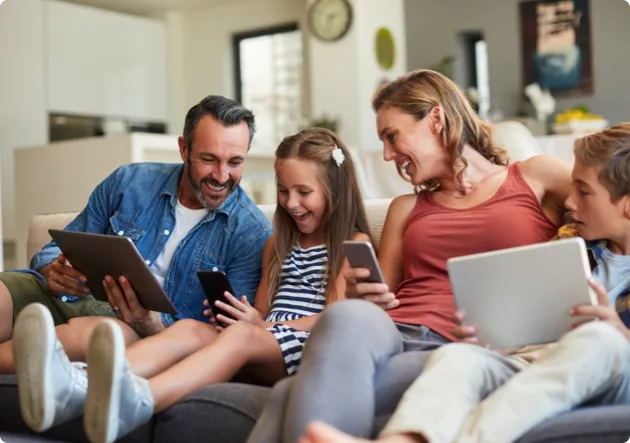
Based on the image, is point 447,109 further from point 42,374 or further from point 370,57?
point 370,57

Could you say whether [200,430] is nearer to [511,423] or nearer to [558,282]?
[511,423]

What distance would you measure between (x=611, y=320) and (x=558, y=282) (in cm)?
10

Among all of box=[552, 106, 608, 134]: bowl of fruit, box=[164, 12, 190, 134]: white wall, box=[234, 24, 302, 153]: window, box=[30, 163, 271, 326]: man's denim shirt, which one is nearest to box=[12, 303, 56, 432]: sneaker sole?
box=[30, 163, 271, 326]: man's denim shirt

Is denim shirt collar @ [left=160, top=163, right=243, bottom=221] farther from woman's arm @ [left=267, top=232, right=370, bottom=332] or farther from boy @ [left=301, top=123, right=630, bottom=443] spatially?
boy @ [left=301, top=123, right=630, bottom=443]

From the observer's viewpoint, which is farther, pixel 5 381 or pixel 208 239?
pixel 208 239

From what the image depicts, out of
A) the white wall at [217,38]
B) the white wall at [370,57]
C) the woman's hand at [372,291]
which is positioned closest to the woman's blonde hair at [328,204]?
the woman's hand at [372,291]

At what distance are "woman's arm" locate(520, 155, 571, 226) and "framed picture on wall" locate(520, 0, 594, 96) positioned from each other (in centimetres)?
A: 546

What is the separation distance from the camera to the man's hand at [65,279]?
7.07 feet

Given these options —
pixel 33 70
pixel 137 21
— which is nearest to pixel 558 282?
pixel 33 70

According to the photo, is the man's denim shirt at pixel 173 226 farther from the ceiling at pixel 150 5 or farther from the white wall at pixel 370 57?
the ceiling at pixel 150 5

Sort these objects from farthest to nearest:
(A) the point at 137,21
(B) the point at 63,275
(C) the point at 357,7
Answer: (A) the point at 137,21, (C) the point at 357,7, (B) the point at 63,275

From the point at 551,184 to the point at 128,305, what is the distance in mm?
995

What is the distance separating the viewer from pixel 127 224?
2357 millimetres

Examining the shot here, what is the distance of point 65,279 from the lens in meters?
2.17
